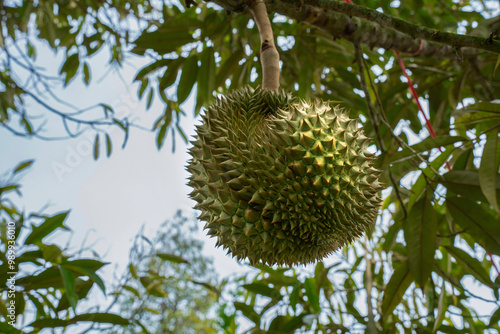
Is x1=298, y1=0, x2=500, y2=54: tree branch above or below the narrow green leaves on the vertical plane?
above

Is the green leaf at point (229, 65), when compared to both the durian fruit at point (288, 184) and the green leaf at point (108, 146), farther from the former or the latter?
the green leaf at point (108, 146)

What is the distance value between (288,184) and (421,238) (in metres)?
0.60

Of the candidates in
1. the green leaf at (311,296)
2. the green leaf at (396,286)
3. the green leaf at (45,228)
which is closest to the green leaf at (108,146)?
the green leaf at (45,228)

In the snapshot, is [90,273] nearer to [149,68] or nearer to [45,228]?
[45,228]

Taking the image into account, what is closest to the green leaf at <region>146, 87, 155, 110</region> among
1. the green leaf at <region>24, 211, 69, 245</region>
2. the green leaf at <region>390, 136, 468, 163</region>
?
the green leaf at <region>24, 211, 69, 245</region>

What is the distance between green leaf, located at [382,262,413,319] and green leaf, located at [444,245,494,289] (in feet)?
0.78

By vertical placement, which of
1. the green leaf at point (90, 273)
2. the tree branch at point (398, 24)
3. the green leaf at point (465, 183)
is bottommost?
the green leaf at point (90, 273)

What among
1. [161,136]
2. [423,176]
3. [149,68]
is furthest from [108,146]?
[423,176]

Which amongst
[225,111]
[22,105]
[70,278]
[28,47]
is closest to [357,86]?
[225,111]

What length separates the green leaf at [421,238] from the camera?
1.27 meters

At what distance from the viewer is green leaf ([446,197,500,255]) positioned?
49.8 inches

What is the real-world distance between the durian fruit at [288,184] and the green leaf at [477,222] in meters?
0.44

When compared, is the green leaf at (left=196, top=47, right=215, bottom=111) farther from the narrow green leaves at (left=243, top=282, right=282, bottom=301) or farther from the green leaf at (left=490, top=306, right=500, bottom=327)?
the green leaf at (left=490, top=306, right=500, bottom=327)

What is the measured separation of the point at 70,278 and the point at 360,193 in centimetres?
92
